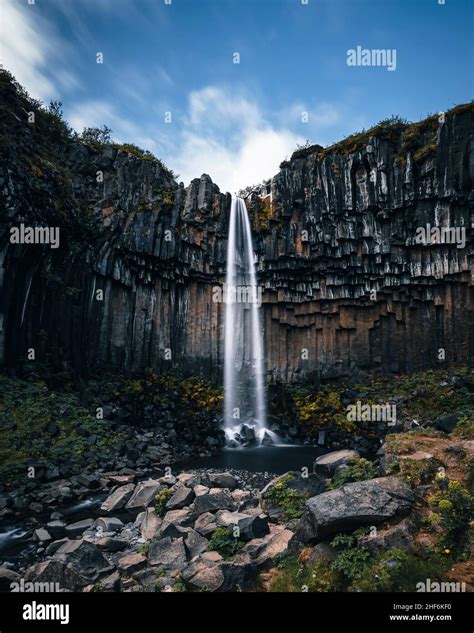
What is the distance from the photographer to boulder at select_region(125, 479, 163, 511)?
1263cm

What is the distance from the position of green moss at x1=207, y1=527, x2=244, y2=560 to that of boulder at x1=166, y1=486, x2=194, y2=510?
2.85 m

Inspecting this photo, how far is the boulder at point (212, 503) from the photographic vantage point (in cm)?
1084

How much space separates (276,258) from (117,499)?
21.3m

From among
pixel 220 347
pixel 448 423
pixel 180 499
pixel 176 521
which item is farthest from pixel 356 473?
pixel 220 347

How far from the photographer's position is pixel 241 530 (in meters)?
8.98

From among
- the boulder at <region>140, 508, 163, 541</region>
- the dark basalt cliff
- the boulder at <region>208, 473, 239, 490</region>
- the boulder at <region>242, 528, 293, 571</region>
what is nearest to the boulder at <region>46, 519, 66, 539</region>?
the boulder at <region>140, 508, 163, 541</region>

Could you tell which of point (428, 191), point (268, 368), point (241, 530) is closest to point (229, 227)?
point (268, 368)

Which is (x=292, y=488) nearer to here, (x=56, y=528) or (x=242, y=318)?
(x=56, y=528)

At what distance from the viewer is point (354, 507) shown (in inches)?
302

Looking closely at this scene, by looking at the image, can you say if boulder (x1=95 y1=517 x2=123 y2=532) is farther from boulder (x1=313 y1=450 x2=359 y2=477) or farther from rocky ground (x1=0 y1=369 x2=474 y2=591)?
boulder (x1=313 y1=450 x2=359 y2=477)

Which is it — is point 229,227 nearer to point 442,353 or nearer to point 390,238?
point 390,238

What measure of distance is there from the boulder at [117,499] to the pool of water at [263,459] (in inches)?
184

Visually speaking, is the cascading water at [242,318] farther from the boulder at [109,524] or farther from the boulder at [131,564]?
the boulder at [131,564]
